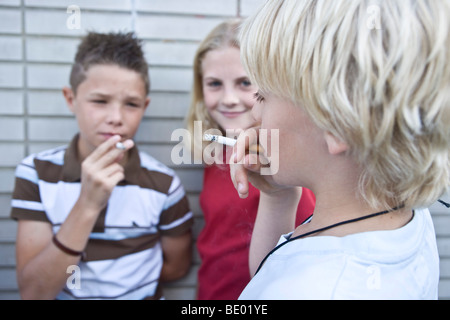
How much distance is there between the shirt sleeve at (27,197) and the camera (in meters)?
1.49

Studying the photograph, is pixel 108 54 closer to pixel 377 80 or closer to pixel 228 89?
pixel 228 89

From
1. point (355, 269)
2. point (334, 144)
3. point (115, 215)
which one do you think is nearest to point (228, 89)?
point (115, 215)

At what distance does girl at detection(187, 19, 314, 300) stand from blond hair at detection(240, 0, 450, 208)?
2.04 ft

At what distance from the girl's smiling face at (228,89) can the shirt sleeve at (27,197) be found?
83 cm

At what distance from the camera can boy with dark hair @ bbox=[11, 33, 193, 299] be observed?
54.1 inches

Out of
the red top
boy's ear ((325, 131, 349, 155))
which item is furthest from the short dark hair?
boy's ear ((325, 131, 349, 155))

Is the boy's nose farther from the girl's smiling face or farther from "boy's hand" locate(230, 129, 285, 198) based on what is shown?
"boy's hand" locate(230, 129, 285, 198)

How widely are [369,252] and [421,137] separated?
24cm

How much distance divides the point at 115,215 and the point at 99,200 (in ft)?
0.61

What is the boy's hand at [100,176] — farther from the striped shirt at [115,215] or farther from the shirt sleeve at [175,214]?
the shirt sleeve at [175,214]

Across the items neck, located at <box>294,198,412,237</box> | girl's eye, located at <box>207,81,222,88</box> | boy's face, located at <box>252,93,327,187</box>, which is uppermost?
girl's eye, located at <box>207,81,222,88</box>
